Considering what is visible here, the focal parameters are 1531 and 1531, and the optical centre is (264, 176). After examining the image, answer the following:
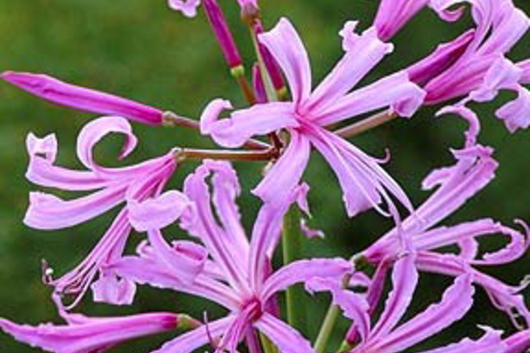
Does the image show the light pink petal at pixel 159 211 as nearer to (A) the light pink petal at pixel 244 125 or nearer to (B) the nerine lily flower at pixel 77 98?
(A) the light pink petal at pixel 244 125

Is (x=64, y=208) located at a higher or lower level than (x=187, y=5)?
lower

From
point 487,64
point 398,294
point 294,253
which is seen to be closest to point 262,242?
point 294,253

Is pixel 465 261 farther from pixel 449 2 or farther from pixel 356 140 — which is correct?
pixel 356 140

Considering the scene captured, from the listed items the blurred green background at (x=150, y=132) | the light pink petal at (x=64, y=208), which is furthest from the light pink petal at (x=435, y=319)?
the blurred green background at (x=150, y=132)

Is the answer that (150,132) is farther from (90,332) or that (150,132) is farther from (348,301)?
(348,301)

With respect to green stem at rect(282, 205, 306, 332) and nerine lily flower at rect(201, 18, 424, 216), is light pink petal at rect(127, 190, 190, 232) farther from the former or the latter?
green stem at rect(282, 205, 306, 332)

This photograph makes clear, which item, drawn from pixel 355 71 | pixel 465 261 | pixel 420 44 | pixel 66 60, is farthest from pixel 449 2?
pixel 420 44

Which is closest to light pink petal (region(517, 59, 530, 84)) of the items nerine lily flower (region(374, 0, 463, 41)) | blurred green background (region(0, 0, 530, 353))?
nerine lily flower (region(374, 0, 463, 41))
